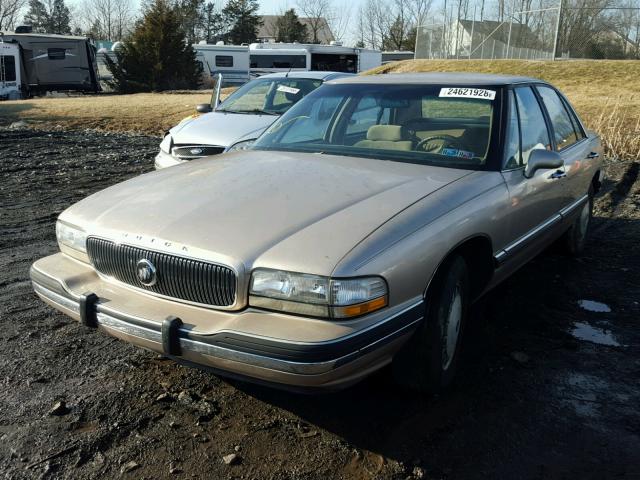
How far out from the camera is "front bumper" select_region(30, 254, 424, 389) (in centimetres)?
246

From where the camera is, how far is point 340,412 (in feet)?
10.2

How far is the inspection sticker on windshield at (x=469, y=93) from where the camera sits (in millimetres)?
3977

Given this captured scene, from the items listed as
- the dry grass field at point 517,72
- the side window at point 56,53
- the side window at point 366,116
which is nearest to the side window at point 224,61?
the side window at point 56,53

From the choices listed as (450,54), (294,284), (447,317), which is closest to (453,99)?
(447,317)

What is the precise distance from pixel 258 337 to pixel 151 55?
35349 mm

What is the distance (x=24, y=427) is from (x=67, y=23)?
93854 mm

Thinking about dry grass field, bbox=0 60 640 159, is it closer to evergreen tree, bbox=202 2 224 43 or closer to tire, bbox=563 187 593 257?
tire, bbox=563 187 593 257

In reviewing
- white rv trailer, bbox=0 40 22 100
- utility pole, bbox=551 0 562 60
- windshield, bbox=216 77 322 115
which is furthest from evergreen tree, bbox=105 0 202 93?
windshield, bbox=216 77 322 115

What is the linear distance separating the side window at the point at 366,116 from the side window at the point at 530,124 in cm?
89

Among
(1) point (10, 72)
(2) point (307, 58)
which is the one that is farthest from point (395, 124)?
(2) point (307, 58)

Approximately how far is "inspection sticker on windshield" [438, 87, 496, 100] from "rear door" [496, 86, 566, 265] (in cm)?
14

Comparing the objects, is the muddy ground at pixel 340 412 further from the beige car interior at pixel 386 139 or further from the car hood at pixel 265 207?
the beige car interior at pixel 386 139

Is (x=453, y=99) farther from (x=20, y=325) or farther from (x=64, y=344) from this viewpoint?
(x=20, y=325)

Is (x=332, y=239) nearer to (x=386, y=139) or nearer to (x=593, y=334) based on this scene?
(x=386, y=139)
